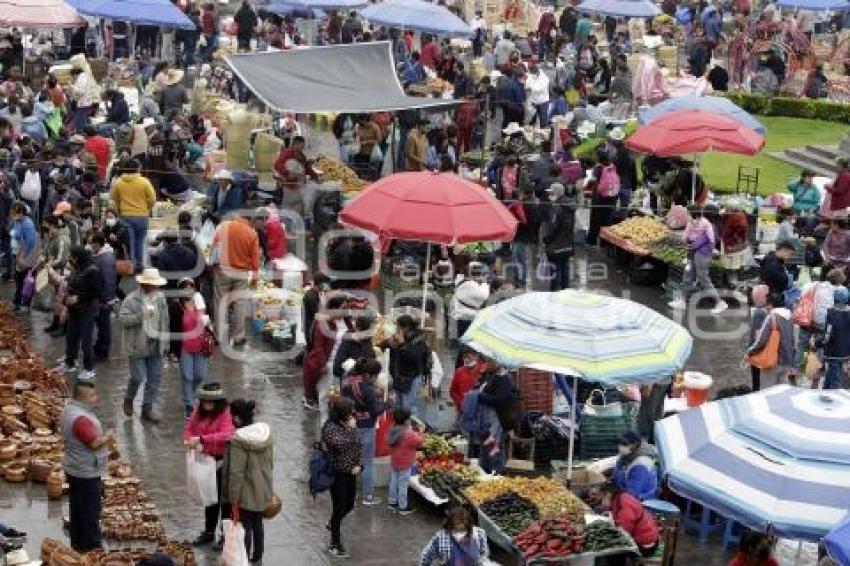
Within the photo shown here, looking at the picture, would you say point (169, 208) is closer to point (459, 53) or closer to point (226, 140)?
point (226, 140)

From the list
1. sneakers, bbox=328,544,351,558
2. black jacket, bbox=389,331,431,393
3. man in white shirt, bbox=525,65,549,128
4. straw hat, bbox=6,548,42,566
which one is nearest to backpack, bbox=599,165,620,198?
man in white shirt, bbox=525,65,549,128

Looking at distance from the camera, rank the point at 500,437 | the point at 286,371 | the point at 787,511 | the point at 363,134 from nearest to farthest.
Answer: the point at 787,511
the point at 500,437
the point at 286,371
the point at 363,134

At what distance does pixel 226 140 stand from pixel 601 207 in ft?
18.6

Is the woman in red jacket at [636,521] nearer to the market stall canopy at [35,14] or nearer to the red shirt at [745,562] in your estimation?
the red shirt at [745,562]

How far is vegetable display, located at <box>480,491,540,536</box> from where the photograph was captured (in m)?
12.7

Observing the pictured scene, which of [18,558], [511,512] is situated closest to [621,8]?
[511,512]

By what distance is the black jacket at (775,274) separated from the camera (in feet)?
61.5

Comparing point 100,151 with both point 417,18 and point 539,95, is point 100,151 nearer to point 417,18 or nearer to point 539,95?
point 417,18

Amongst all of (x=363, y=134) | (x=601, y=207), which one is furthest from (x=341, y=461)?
(x=363, y=134)

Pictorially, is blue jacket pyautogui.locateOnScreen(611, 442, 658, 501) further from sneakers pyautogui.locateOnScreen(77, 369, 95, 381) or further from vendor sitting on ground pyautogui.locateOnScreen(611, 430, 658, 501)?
sneakers pyautogui.locateOnScreen(77, 369, 95, 381)

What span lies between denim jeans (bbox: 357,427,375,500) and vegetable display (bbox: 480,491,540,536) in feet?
4.07

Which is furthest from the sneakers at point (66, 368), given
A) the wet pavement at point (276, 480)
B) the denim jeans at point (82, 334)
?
the wet pavement at point (276, 480)

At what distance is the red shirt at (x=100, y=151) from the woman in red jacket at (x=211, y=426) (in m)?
9.66

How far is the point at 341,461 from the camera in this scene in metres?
12.5
